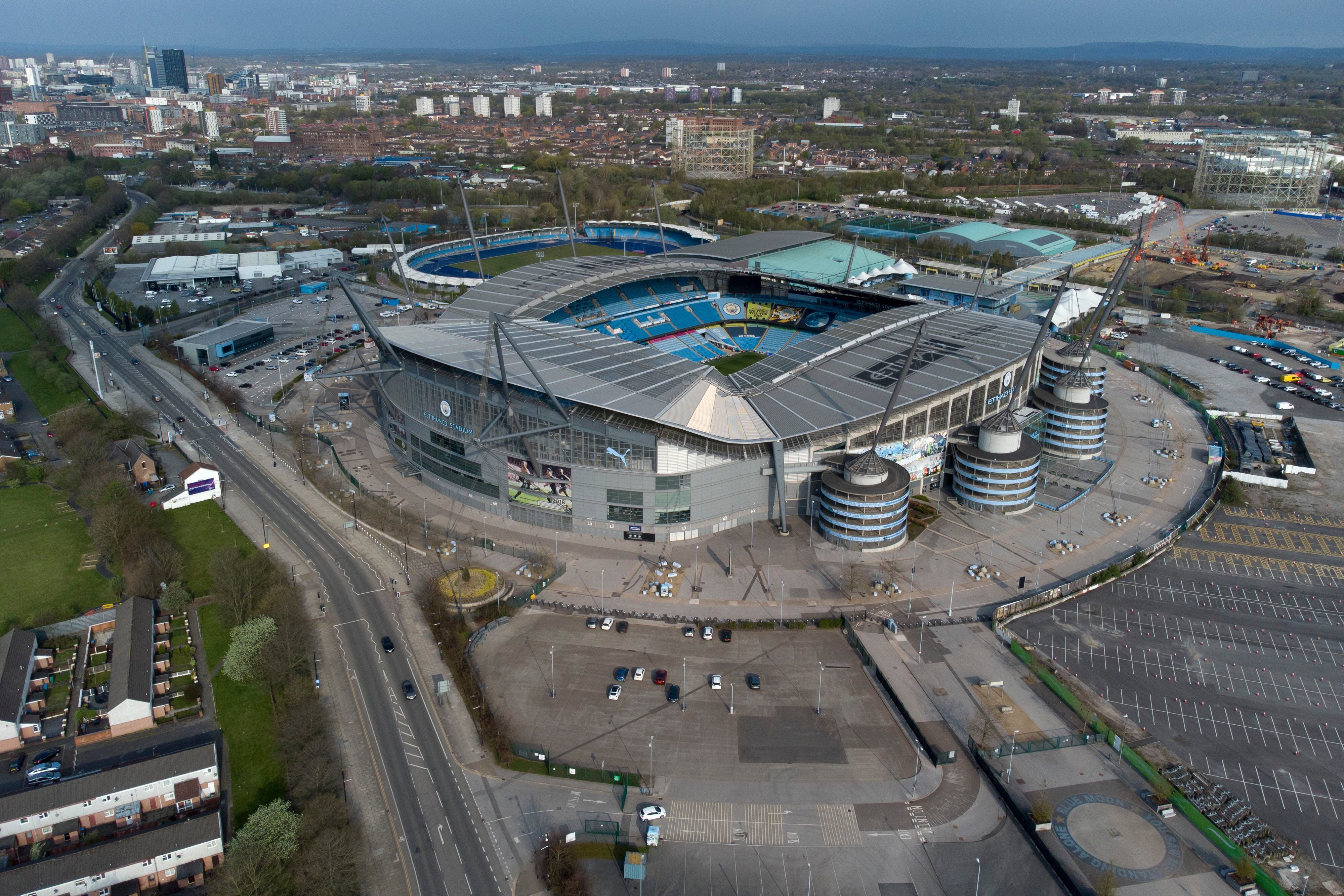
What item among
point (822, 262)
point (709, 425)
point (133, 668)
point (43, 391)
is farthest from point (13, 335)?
point (822, 262)

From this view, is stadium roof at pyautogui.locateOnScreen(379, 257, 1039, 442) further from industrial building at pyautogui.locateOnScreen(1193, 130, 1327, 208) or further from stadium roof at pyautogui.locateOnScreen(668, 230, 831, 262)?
industrial building at pyautogui.locateOnScreen(1193, 130, 1327, 208)

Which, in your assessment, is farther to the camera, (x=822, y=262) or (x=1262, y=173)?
(x=1262, y=173)

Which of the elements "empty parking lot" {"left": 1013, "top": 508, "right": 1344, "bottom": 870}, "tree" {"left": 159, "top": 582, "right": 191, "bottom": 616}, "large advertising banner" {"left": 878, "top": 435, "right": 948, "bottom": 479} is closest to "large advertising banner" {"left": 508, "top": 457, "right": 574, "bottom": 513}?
"tree" {"left": 159, "top": 582, "right": 191, "bottom": 616}

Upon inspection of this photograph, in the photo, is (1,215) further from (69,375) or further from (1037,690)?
(1037,690)

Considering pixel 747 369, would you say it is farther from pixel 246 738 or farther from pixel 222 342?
pixel 222 342

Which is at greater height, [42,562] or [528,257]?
[528,257]

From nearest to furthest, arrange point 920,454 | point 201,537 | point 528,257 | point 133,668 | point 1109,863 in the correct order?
point 1109,863 < point 133,668 < point 201,537 < point 920,454 < point 528,257

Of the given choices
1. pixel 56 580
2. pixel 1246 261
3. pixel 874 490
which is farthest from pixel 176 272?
pixel 1246 261
